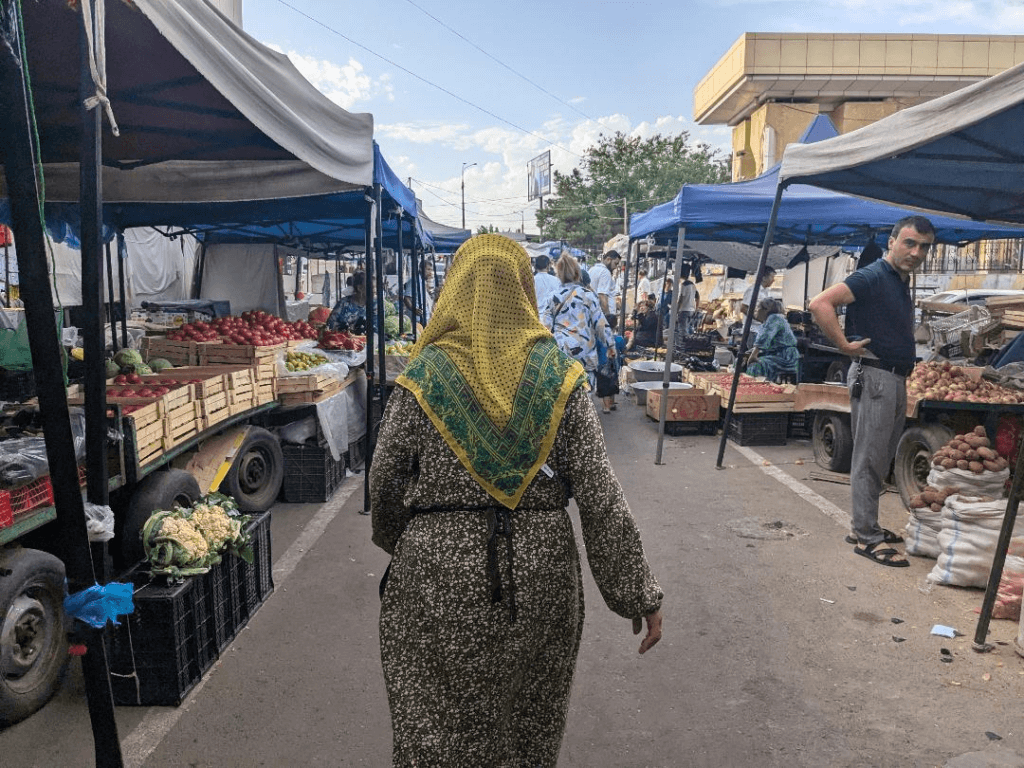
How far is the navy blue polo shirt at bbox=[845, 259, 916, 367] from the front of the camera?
5.28 m

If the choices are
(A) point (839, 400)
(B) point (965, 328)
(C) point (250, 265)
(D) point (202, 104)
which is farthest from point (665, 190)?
(D) point (202, 104)

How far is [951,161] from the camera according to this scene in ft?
20.1

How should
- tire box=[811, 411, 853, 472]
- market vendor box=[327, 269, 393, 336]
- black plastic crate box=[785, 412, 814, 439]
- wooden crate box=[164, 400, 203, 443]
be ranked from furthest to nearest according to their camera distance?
market vendor box=[327, 269, 393, 336], black plastic crate box=[785, 412, 814, 439], tire box=[811, 411, 853, 472], wooden crate box=[164, 400, 203, 443]

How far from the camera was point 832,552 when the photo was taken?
5.57 metres

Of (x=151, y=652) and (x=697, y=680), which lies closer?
(x=151, y=652)

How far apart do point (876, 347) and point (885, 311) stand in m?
0.25

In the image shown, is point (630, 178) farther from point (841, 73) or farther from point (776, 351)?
point (776, 351)

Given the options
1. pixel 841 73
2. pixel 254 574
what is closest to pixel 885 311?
pixel 254 574

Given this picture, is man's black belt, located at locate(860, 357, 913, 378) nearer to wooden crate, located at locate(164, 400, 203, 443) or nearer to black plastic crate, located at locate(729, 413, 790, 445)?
black plastic crate, located at locate(729, 413, 790, 445)

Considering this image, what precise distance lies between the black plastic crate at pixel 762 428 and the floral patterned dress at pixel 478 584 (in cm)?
735

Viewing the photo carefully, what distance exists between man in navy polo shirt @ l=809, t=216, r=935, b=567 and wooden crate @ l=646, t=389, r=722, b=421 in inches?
171

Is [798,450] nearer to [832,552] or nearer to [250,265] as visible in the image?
[832,552]

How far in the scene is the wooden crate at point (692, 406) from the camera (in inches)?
390

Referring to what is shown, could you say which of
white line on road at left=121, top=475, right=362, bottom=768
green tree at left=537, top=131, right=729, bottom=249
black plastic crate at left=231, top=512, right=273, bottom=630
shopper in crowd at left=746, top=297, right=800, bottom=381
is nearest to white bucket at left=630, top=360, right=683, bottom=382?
shopper in crowd at left=746, top=297, right=800, bottom=381
